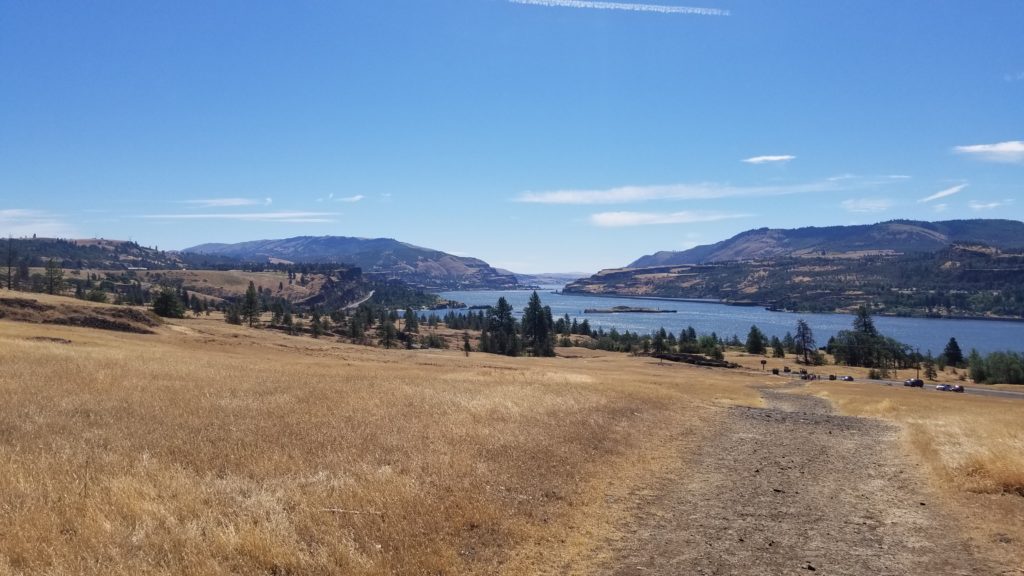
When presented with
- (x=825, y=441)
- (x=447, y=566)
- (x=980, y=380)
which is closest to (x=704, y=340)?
(x=980, y=380)

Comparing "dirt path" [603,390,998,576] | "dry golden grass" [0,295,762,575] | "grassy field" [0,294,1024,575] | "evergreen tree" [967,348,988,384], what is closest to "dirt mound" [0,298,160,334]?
"grassy field" [0,294,1024,575]

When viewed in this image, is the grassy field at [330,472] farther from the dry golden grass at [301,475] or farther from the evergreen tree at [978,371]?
the evergreen tree at [978,371]

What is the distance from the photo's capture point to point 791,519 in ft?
41.9

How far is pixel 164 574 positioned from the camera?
773 cm

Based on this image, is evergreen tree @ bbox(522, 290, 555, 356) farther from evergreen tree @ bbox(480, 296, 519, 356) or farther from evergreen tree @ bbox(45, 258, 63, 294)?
evergreen tree @ bbox(45, 258, 63, 294)

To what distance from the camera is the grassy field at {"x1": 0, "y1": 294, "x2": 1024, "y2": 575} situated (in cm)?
881

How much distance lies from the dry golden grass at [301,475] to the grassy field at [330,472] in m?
0.05

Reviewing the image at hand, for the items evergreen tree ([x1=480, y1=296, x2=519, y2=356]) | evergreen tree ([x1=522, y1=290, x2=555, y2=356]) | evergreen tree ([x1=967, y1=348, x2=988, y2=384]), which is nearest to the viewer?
evergreen tree ([x1=967, y1=348, x2=988, y2=384])

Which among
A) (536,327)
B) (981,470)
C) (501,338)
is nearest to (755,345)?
(536,327)

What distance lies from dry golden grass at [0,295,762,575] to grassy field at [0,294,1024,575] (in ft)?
0.15

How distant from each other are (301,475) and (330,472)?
60cm

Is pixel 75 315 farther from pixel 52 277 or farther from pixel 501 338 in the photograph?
pixel 52 277

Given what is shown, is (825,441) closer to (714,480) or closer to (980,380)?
(714,480)

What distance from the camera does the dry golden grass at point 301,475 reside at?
28.6 feet
